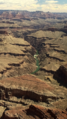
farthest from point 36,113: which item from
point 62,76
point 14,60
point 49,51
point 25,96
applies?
point 49,51

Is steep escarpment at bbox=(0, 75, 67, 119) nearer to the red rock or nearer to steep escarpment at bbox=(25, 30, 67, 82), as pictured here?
the red rock

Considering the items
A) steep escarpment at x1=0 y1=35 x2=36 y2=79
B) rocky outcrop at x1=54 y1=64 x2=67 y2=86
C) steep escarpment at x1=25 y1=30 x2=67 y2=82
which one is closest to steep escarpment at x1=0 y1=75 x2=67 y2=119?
rocky outcrop at x1=54 y1=64 x2=67 y2=86

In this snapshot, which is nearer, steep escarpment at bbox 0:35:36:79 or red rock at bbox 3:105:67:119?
red rock at bbox 3:105:67:119

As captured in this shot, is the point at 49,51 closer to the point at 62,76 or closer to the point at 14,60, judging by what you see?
the point at 14,60

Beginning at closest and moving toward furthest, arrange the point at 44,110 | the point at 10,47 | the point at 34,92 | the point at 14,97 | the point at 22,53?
the point at 44,110 → the point at 34,92 → the point at 14,97 → the point at 22,53 → the point at 10,47

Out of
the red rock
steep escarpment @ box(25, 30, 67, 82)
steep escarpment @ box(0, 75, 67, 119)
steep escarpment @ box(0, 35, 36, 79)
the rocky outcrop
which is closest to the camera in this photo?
the red rock

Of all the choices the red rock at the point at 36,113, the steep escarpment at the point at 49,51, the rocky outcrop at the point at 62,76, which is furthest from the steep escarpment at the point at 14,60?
the red rock at the point at 36,113

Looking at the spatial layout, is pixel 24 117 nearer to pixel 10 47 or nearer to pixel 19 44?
pixel 10 47

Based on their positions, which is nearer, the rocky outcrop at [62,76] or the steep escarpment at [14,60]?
the rocky outcrop at [62,76]

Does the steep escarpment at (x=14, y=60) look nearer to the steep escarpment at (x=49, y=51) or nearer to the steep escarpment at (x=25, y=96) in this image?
the steep escarpment at (x=49, y=51)

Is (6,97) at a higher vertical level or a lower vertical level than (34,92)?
lower

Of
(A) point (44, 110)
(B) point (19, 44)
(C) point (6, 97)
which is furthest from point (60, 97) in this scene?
(B) point (19, 44)
